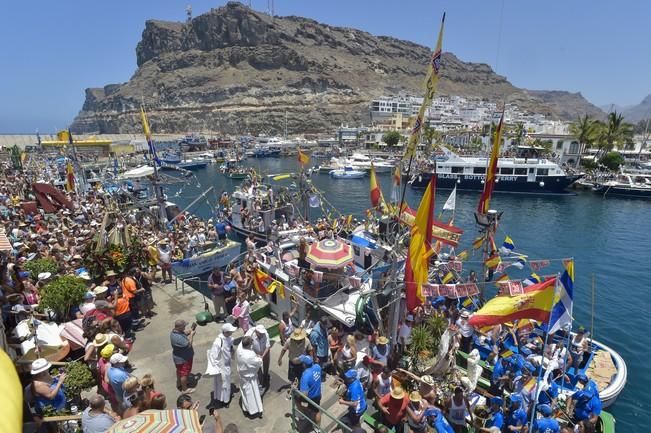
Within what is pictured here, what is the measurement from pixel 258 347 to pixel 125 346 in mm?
2757

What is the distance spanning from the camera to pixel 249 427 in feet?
22.9

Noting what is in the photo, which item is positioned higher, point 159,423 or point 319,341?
point 159,423

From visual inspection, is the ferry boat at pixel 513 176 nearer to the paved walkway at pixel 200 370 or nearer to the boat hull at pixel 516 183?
the boat hull at pixel 516 183

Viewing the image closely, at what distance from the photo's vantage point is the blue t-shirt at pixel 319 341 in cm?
862

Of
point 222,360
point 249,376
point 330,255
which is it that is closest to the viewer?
point 249,376

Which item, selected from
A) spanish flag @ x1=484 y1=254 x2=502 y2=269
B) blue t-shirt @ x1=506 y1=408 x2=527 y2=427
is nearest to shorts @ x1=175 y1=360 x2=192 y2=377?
blue t-shirt @ x1=506 y1=408 x2=527 y2=427

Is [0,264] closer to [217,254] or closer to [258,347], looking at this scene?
[258,347]

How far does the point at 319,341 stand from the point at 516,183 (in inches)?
2062

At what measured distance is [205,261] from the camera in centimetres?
2009

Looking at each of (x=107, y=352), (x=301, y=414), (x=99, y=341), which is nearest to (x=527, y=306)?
(x=301, y=414)

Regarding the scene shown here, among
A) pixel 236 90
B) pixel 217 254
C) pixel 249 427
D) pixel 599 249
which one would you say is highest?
pixel 236 90

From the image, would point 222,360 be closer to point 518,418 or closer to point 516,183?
point 518,418

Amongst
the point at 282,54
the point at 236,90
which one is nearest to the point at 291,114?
the point at 236,90

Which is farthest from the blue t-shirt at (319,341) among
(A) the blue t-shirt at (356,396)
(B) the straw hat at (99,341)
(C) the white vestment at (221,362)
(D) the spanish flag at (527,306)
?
(B) the straw hat at (99,341)
